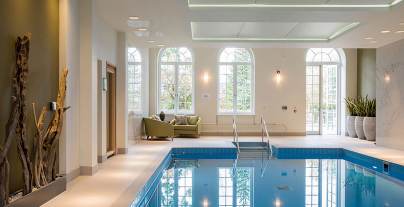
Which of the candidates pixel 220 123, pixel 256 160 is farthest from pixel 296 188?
pixel 220 123

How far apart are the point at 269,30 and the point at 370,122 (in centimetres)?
539

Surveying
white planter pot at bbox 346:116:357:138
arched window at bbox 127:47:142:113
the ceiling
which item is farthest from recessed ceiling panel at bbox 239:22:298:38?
white planter pot at bbox 346:116:357:138

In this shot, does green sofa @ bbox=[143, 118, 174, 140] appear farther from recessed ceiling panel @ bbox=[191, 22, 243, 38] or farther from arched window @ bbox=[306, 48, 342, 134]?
arched window @ bbox=[306, 48, 342, 134]

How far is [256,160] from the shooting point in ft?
34.1

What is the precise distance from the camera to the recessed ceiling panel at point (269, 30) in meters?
9.20

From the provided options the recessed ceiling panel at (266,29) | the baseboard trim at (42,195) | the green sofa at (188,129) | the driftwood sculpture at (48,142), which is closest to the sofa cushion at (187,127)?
the green sofa at (188,129)

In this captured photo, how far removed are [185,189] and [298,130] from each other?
29.4 ft

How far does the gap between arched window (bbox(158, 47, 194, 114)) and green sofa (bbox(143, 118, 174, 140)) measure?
204 centimetres

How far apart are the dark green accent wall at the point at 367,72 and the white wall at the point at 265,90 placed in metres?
2.06

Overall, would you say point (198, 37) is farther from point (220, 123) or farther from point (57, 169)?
point (57, 169)

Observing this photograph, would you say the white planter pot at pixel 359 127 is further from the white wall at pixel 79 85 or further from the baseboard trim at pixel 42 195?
the baseboard trim at pixel 42 195

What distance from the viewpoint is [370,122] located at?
13.1 m

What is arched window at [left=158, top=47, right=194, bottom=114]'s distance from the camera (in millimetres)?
14992

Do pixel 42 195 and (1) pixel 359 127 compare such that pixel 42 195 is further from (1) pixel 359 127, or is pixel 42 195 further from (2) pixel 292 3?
(1) pixel 359 127
